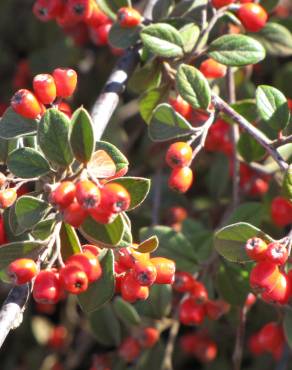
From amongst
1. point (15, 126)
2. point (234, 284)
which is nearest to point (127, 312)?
point (234, 284)

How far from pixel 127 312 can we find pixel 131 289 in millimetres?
1046

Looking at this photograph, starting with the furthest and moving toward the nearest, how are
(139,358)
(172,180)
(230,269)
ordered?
(139,358), (230,269), (172,180)

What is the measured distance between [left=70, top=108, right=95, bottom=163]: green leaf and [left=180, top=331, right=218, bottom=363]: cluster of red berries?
1864mm

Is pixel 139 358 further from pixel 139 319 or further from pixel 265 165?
pixel 265 165

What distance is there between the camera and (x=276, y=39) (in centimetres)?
315

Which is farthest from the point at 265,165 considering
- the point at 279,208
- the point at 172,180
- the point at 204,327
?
the point at 172,180

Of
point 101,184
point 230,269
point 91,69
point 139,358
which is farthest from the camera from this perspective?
point 91,69

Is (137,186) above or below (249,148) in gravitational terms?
above

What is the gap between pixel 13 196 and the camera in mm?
2178

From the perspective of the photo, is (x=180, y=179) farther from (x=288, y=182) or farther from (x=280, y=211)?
(x=280, y=211)

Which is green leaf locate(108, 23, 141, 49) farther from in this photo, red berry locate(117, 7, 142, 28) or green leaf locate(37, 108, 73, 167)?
green leaf locate(37, 108, 73, 167)

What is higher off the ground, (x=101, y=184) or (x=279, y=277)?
(x=101, y=184)

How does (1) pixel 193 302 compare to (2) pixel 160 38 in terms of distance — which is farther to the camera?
(1) pixel 193 302

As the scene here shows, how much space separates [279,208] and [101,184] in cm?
119
